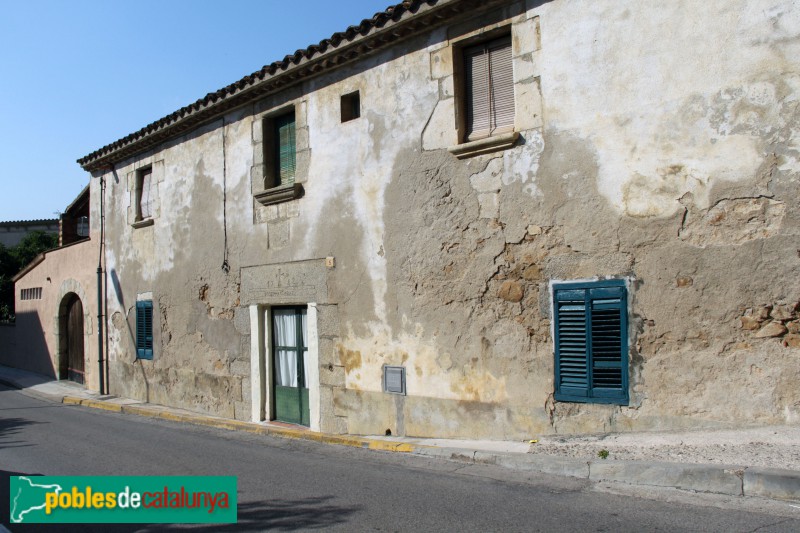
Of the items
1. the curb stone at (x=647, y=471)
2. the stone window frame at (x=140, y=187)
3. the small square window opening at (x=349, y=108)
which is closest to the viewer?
the curb stone at (x=647, y=471)

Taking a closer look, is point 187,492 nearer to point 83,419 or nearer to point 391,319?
point 391,319

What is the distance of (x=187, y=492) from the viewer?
575cm

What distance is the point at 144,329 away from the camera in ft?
42.7

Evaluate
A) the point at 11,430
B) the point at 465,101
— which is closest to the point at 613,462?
the point at 465,101

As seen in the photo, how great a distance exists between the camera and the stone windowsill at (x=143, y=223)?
12.7 m

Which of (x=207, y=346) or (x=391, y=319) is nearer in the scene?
(x=391, y=319)

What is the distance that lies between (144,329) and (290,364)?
4.57 m

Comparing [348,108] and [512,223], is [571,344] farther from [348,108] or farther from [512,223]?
[348,108]

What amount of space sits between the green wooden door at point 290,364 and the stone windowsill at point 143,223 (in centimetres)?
407

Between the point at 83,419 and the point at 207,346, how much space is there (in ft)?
7.71

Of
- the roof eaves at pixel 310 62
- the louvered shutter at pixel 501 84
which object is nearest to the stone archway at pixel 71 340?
the roof eaves at pixel 310 62

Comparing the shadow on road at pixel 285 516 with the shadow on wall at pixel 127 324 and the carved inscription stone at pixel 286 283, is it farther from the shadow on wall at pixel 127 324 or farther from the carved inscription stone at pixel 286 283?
the shadow on wall at pixel 127 324

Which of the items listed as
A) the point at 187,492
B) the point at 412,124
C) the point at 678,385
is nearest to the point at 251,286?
the point at 412,124

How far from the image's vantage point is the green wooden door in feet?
31.8
